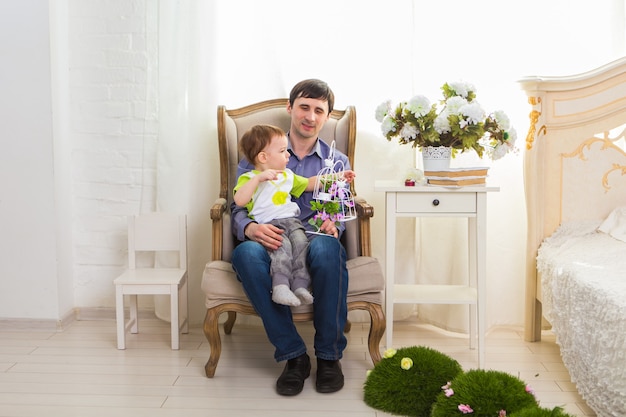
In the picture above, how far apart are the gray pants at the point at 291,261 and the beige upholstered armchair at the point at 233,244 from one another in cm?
11

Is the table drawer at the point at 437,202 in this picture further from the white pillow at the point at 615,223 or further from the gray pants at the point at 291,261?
the white pillow at the point at 615,223

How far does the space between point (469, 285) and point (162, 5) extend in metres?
1.84

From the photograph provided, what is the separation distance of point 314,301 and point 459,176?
75cm

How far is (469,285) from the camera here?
9.55 ft

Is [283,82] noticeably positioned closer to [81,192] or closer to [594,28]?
[81,192]

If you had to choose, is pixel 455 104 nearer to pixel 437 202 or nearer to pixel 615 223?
pixel 437 202

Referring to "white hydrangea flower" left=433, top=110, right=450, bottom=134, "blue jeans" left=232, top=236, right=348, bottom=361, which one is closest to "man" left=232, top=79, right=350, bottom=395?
"blue jeans" left=232, top=236, right=348, bottom=361

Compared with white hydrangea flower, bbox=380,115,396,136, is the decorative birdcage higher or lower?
lower

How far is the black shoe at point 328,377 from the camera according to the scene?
2.38 metres

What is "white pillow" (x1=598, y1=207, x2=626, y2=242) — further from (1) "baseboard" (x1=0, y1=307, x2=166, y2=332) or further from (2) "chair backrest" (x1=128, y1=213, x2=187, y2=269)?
(1) "baseboard" (x1=0, y1=307, x2=166, y2=332)

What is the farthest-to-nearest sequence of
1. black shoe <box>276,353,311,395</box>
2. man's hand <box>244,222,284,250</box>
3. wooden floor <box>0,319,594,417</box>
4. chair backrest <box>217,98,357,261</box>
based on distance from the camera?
chair backrest <box>217,98,357,261</box>, man's hand <box>244,222,284,250</box>, black shoe <box>276,353,311,395</box>, wooden floor <box>0,319,594,417</box>

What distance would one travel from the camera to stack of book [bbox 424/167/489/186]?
8.50ft

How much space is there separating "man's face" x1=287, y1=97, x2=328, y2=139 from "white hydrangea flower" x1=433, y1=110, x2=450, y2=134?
1.56 feet

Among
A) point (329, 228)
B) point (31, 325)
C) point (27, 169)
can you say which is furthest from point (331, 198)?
point (31, 325)
